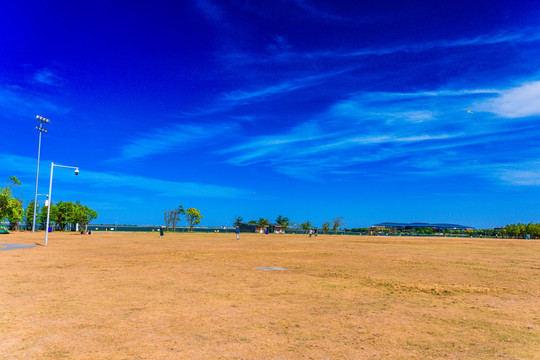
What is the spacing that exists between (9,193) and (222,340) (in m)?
72.7

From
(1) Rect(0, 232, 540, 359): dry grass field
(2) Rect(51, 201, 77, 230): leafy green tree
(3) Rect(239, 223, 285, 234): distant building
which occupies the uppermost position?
(2) Rect(51, 201, 77, 230): leafy green tree

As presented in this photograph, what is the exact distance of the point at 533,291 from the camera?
13.1 metres

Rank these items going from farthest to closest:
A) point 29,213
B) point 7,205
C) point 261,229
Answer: point 261,229 < point 29,213 < point 7,205

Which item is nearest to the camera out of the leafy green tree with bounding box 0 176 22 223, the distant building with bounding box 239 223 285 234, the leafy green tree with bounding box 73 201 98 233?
the leafy green tree with bounding box 0 176 22 223

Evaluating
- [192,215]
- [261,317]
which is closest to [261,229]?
[192,215]

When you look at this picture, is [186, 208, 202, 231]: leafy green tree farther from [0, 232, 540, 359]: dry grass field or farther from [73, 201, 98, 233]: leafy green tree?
[0, 232, 540, 359]: dry grass field

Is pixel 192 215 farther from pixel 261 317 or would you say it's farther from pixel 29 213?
pixel 261 317

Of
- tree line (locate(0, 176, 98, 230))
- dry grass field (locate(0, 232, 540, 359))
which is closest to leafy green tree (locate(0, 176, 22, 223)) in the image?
tree line (locate(0, 176, 98, 230))

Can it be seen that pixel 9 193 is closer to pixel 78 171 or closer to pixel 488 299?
pixel 78 171

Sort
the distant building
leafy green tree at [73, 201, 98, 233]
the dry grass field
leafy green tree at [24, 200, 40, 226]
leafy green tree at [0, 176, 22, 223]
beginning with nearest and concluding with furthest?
the dry grass field
leafy green tree at [0, 176, 22, 223]
leafy green tree at [24, 200, 40, 226]
leafy green tree at [73, 201, 98, 233]
the distant building

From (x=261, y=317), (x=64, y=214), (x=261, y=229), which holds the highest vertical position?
(x=64, y=214)

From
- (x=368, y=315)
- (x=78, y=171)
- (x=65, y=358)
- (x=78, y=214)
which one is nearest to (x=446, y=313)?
(x=368, y=315)

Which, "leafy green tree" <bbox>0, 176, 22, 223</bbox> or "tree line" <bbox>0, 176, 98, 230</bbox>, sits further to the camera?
"tree line" <bbox>0, 176, 98, 230</bbox>

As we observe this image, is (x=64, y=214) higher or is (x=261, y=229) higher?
(x=64, y=214)
